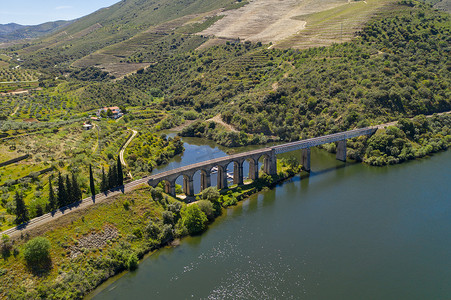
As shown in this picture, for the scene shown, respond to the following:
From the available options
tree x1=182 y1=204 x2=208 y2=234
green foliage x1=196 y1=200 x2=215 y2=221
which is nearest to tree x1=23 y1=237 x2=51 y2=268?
tree x1=182 y1=204 x2=208 y2=234

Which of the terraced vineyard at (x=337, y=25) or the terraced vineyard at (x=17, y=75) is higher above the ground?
the terraced vineyard at (x=337, y=25)

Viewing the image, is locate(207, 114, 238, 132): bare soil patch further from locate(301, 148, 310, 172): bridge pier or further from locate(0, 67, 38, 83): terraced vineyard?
locate(0, 67, 38, 83): terraced vineyard

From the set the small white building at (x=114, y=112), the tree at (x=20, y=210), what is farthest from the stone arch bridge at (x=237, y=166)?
the small white building at (x=114, y=112)

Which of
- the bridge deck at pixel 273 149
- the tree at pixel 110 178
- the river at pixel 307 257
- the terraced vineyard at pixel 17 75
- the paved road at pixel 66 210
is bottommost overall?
the river at pixel 307 257

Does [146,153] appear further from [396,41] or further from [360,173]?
[396,41]

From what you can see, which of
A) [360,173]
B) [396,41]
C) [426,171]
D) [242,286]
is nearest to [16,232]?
[242,286]

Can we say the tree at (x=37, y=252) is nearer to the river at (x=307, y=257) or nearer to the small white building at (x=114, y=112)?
the river at (x=307, y=257)

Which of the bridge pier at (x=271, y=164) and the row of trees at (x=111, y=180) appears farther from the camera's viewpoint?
the bridge pier at (x=271, y=164)
